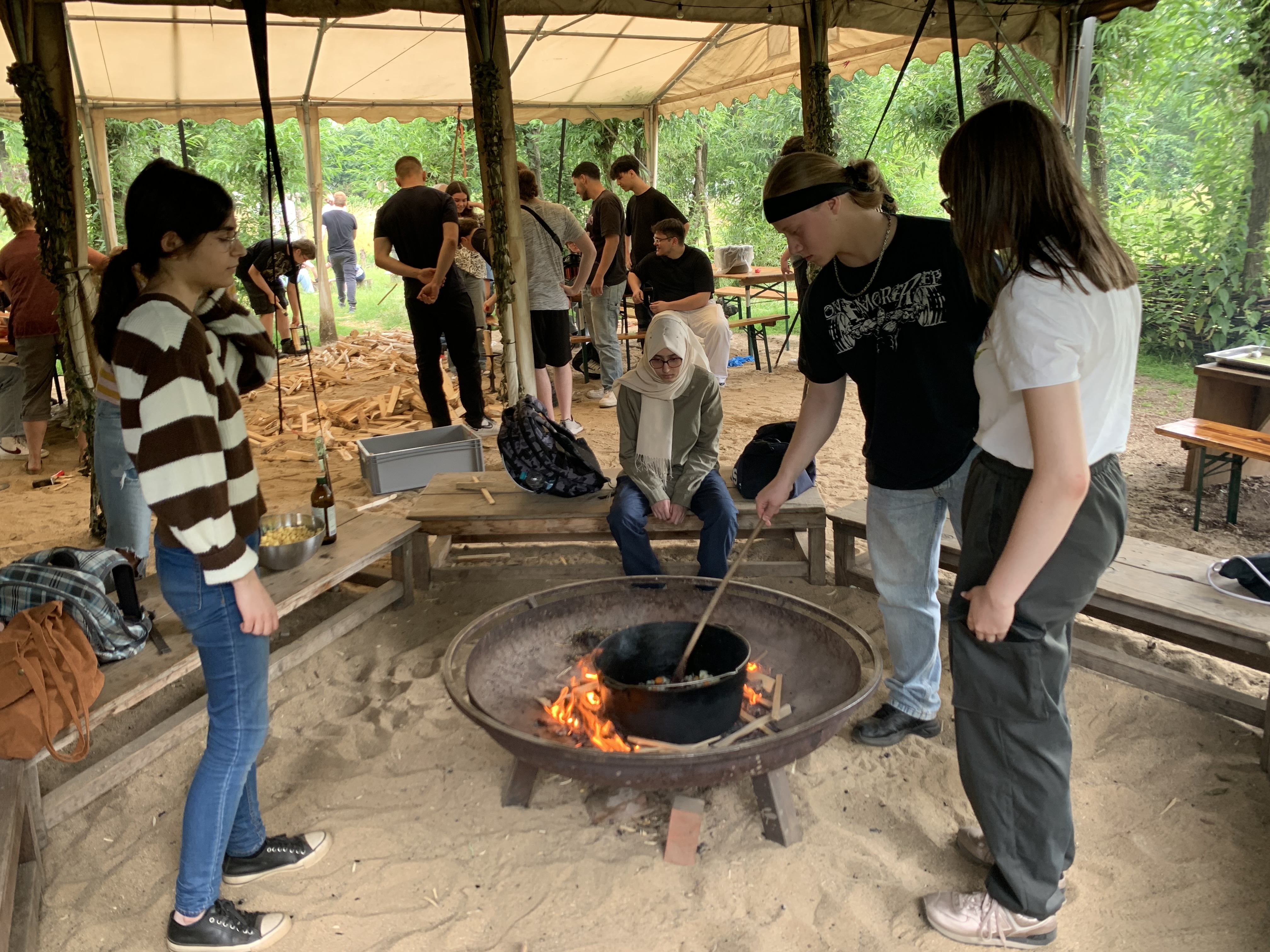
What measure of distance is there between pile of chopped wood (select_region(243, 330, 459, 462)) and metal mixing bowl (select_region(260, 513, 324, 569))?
321 cm

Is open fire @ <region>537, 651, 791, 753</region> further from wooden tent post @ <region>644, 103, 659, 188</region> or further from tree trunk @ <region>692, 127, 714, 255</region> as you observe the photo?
tree trunk @ <region>692, 127, 714, 255</region>

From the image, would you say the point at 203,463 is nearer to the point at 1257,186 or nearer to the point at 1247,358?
the point at 1247,358

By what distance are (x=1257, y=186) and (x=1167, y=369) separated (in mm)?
2092

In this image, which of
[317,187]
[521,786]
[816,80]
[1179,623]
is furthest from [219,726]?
[317,187]

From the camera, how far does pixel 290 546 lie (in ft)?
12.0

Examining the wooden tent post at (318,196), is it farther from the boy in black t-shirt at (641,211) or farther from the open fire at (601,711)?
the open fire at (601,711)

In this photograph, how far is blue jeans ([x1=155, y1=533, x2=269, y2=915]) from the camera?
7.13 feet

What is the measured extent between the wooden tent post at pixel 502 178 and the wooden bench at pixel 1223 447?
4030 millimetres

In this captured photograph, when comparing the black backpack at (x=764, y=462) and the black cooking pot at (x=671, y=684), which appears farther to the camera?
the black backpack at (x=764, y=462)

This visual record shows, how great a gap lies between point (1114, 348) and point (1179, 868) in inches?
64.0

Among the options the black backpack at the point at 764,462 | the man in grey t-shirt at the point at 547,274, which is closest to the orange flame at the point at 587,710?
the black backpack at the point at 764,462

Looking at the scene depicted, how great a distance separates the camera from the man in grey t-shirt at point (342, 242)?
632 inches

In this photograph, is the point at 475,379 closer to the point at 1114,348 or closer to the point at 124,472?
the point at 124,472

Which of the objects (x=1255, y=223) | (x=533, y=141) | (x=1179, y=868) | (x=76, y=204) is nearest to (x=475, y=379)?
(x=76, y=204)
